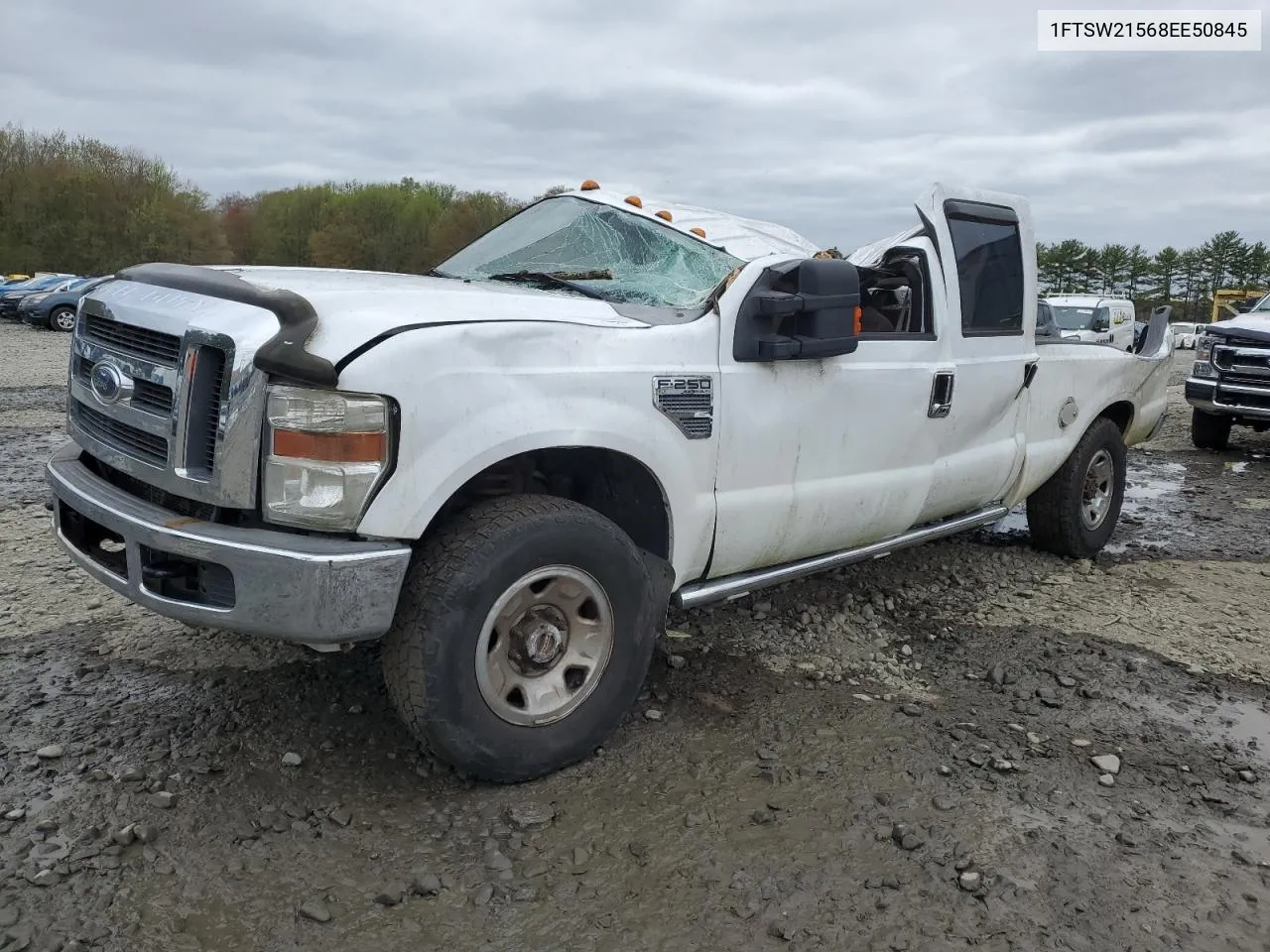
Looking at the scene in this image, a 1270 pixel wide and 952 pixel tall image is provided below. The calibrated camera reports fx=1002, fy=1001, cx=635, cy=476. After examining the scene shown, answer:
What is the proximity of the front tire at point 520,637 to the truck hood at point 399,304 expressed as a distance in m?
0.55

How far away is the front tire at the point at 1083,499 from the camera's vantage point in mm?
5477

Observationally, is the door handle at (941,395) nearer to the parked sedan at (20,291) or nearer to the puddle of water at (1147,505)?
the puddle of water at (1147,505)

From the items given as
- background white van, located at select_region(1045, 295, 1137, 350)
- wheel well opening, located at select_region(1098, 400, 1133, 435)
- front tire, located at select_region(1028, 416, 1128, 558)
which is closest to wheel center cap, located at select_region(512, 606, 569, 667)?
front tire, located at select_region(1028, 416, 1128, 558)

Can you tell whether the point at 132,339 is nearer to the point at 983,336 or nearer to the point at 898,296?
the point at 898,296

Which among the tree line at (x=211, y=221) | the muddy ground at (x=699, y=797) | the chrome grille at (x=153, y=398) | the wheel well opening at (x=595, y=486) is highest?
the tree line at (x=211, y=221)

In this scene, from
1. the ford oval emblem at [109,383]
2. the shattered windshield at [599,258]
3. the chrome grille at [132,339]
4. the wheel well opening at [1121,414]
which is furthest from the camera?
the wheel well opening at [1121,414]

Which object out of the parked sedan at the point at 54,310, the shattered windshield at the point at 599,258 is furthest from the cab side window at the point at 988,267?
the parked sedan at the point at 54,310

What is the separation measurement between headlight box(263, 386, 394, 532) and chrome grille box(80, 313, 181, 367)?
1.42ft

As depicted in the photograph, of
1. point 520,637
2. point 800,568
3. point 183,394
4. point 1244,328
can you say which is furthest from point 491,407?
point 1244,328

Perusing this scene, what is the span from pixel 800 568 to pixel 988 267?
186 cm

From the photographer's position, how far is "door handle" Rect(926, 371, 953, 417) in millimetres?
4152

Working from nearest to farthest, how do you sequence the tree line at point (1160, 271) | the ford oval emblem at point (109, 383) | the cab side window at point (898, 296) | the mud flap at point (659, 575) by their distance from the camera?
the ford oval emblem at point (109, 383) → the mud flap at point (659, 575) → the cab side window at point (898, 296) → the tree line at point (1160, 271)

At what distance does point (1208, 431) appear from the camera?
1045cm

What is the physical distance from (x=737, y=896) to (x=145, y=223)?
165 feet
